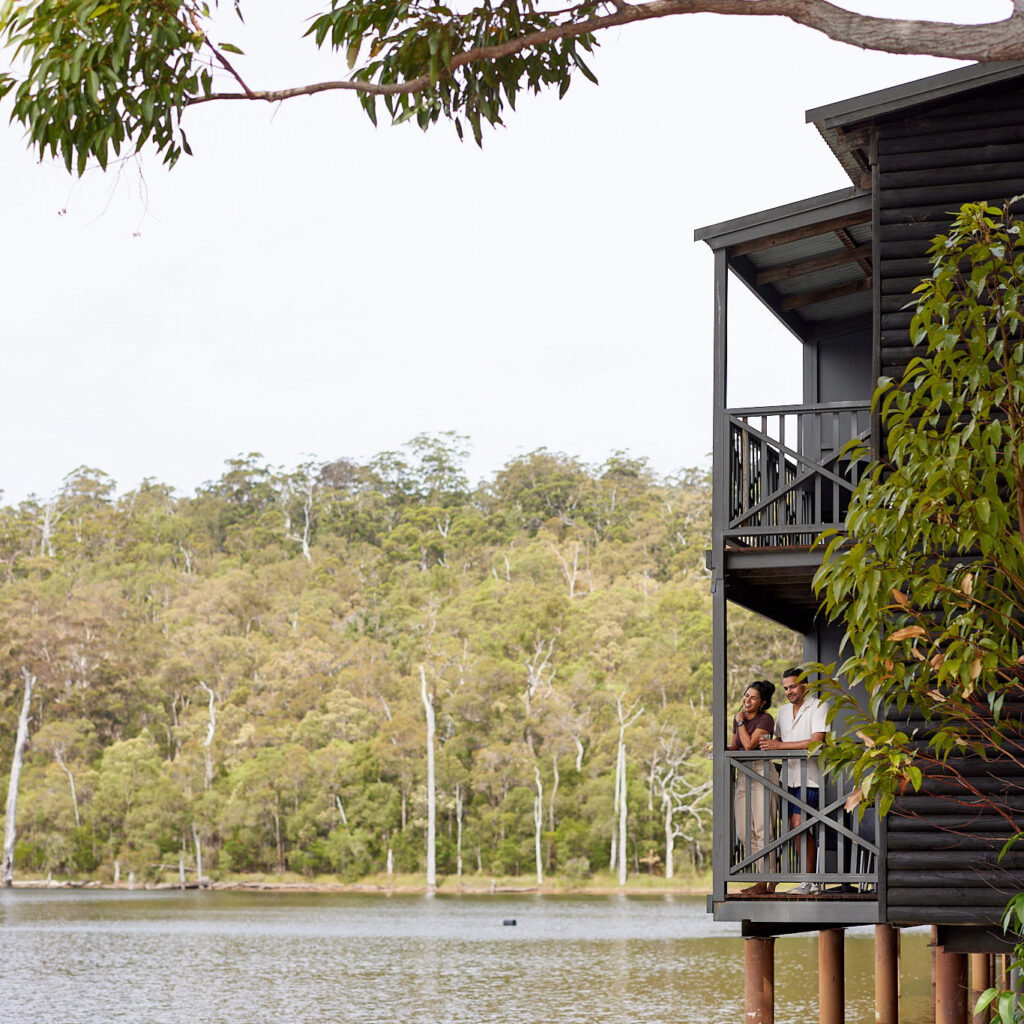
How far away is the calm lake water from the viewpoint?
20.5 m

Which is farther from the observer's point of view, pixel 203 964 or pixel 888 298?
pixel 203 964

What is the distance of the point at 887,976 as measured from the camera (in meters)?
11.4

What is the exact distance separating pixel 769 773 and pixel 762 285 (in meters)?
3.66

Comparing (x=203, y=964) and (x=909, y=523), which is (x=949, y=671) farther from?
(x=203, y=964)

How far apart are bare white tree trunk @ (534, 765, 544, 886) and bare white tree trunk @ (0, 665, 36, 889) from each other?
19.9m

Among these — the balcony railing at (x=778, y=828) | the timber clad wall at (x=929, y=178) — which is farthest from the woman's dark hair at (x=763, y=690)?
the timber clad wall at (x=929, y=178)

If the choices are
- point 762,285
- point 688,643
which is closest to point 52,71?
point 762,285

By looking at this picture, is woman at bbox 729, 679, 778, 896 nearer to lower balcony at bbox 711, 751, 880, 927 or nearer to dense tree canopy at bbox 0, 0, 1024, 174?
lower balcony at bbox 711, 751, 880, 927

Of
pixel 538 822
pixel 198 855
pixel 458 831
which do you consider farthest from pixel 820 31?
pixel 198 855

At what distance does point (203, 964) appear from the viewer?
27.2 metres

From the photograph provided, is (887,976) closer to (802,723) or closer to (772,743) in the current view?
(802,723)

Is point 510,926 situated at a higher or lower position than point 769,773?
lower

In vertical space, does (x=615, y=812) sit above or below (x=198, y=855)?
above

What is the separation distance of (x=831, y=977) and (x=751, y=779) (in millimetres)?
2809
